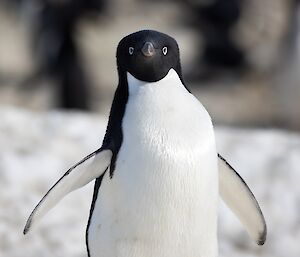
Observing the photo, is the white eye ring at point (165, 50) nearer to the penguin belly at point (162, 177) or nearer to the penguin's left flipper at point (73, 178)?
the penguin belly at point (162, 177)

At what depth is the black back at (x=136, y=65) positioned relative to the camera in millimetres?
1801

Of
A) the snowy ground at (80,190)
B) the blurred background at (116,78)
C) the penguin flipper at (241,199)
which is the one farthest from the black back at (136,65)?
the blurred background at (116,78)

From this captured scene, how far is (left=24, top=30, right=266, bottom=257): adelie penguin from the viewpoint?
5.87 feet

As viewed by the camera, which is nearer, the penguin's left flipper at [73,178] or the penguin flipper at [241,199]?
the penguin's left flipper at [73,178]

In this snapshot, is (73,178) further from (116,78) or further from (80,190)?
(116,78)

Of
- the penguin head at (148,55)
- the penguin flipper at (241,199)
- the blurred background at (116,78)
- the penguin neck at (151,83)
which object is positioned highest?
the penguin head at (148,55)

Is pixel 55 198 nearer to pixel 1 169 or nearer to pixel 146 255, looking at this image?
pixel 146 255

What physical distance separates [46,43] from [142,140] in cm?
505

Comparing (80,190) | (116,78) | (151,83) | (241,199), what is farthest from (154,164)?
(116,78)

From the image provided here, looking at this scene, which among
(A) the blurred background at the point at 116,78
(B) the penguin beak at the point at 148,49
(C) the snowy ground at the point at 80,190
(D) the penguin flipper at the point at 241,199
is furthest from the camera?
(A) the blurred background at the point at 116,78

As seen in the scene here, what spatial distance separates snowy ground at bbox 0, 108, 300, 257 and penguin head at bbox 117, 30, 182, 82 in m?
0.81

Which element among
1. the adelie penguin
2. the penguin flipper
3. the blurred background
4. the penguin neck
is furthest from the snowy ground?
the penguin neck

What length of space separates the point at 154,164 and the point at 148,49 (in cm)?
22

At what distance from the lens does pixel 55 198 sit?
1903 millimetres
